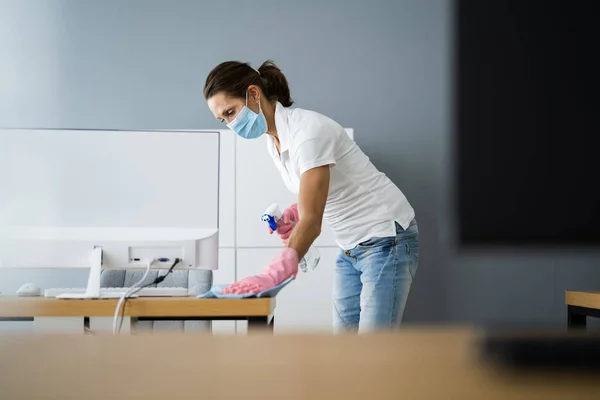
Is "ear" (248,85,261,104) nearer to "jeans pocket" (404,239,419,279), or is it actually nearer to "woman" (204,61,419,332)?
"woman" (204,61,419,332)

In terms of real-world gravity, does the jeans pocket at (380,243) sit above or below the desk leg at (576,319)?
above

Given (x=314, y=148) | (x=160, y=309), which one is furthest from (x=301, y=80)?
(x=160, y=309)

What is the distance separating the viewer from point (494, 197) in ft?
1.29

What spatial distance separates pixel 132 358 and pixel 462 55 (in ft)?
0.86

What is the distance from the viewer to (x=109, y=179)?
1.82 metres

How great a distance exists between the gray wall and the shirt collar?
1.93 meters

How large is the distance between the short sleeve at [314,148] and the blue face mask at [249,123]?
252mm

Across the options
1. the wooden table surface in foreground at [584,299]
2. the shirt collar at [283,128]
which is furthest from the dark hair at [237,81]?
the wooden table surface in foreground at [584,299]

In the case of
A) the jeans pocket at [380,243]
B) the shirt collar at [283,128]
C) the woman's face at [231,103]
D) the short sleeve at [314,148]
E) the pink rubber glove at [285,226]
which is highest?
the woman's face at [231,103]

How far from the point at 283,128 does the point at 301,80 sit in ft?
6.93

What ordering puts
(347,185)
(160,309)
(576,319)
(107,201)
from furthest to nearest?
(576,319), (347,185), (107,201), (160,309)

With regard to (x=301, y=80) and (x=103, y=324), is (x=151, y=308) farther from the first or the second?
(x=301, y=80)

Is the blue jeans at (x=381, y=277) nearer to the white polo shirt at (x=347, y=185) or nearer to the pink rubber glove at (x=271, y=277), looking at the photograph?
the white polo shirt at (x=347, y=185)

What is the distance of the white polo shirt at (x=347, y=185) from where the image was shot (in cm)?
202
